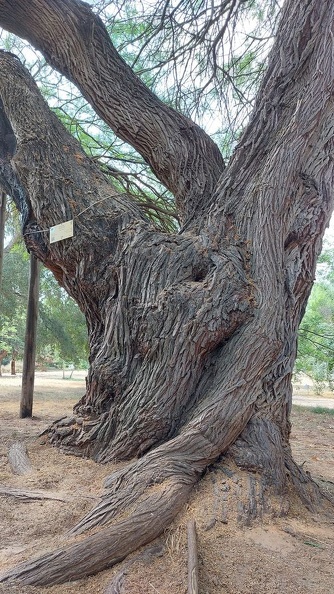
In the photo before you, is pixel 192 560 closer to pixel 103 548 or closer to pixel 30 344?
pixel 103 548

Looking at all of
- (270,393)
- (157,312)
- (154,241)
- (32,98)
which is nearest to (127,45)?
(32,98)

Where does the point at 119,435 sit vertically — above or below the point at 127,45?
below

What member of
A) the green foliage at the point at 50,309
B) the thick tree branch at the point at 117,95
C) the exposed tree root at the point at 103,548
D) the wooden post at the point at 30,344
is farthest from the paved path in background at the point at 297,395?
the exposed tree root at the point at 103,548

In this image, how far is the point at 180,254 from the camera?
2.71 meters

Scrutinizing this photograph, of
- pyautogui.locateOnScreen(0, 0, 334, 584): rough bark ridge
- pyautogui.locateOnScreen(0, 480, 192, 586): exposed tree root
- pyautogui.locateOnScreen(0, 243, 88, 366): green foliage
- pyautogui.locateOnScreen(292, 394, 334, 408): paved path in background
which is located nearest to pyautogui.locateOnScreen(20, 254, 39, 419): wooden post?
pyautogui.locateOnScreen(0, 0, 334, 584): rough bark ridge

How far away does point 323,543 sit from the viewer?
1.86 m

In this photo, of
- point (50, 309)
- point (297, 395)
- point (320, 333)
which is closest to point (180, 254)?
point (50, 309)

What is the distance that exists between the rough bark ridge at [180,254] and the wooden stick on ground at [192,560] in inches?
4.8

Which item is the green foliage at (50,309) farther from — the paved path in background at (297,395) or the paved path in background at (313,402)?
the paved path in background at (313,402)

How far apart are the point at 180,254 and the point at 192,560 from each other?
5.41 ft

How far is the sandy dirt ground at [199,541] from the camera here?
151 centimetres

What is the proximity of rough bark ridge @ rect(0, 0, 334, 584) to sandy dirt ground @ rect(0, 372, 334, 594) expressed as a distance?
0.37 ft

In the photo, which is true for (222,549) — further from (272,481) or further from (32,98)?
(32,98)

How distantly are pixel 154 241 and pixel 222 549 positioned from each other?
5.63 ft
